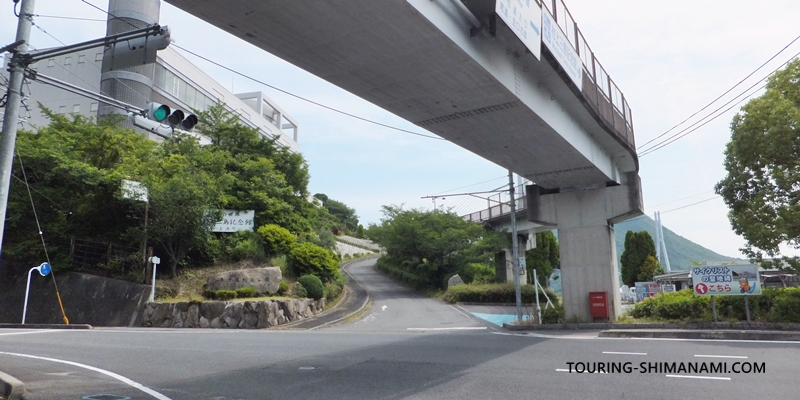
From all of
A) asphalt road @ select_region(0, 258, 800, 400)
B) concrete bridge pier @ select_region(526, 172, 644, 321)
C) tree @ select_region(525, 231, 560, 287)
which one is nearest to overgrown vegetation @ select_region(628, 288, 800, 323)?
concrete bridge pier @ select_region(526, 172, 644, 321)

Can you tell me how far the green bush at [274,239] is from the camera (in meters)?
27.0

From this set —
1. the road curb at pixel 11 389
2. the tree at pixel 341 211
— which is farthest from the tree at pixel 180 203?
the tree at pixel 341 211

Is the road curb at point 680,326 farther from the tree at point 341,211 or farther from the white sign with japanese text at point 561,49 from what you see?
the tree at point 341,211

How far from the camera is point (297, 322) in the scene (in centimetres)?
2286

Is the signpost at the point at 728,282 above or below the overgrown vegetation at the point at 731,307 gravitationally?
above

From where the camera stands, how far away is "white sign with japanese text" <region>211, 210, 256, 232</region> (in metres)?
27.0

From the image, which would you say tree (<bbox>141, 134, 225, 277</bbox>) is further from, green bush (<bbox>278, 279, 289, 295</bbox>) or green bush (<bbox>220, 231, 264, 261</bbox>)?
green bush (<bbox>278, 279, 289, 295</bbox>)

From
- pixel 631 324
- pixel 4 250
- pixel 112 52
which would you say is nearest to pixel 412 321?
pixel 631 324

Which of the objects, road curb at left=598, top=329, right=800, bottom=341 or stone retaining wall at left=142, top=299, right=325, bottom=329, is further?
stone retaining wall at left=142, top=299, right=325, bottom=329

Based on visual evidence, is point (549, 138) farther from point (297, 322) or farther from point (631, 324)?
point (297, 322)

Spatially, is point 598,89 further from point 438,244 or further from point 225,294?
point 438,244

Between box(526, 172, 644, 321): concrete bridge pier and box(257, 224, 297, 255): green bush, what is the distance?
14.4 m

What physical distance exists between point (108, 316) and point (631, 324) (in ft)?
70.6

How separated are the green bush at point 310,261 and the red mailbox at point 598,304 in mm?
14655
